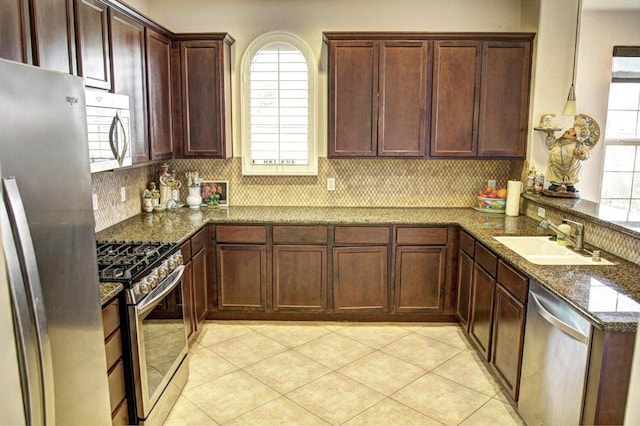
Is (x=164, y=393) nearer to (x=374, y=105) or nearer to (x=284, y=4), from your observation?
(x=374, y=105)

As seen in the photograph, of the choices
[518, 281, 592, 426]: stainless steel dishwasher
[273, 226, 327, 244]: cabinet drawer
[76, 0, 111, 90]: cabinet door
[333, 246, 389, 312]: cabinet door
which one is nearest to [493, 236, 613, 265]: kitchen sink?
[518, 281, 592, 426]: stainless steel dishwasher

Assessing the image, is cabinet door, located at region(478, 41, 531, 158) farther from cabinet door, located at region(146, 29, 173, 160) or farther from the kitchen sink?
cabinet door, located at region(146, 29, 173, 160)

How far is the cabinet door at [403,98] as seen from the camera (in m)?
4.08

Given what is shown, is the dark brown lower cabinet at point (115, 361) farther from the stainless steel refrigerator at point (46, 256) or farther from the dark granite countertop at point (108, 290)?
the stainless steel refrigerator at point (46, 256)

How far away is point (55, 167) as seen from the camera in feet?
5.00

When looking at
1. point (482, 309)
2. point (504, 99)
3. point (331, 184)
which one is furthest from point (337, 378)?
point (504, 99)

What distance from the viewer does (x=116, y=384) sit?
2.26m

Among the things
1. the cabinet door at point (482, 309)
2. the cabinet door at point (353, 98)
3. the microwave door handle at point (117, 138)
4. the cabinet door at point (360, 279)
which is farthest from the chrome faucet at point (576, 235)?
the microwave door handle at point (117, 138)

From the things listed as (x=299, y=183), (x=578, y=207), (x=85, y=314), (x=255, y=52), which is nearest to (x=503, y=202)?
(x=578, y=207)

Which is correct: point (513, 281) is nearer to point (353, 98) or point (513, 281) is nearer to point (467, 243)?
point (467, 243)

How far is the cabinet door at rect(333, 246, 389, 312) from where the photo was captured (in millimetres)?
4066

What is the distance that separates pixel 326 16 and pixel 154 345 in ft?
10.6

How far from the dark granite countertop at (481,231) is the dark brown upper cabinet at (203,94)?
0.60 metres

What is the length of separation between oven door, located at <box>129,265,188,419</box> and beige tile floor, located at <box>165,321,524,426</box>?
32 cm
